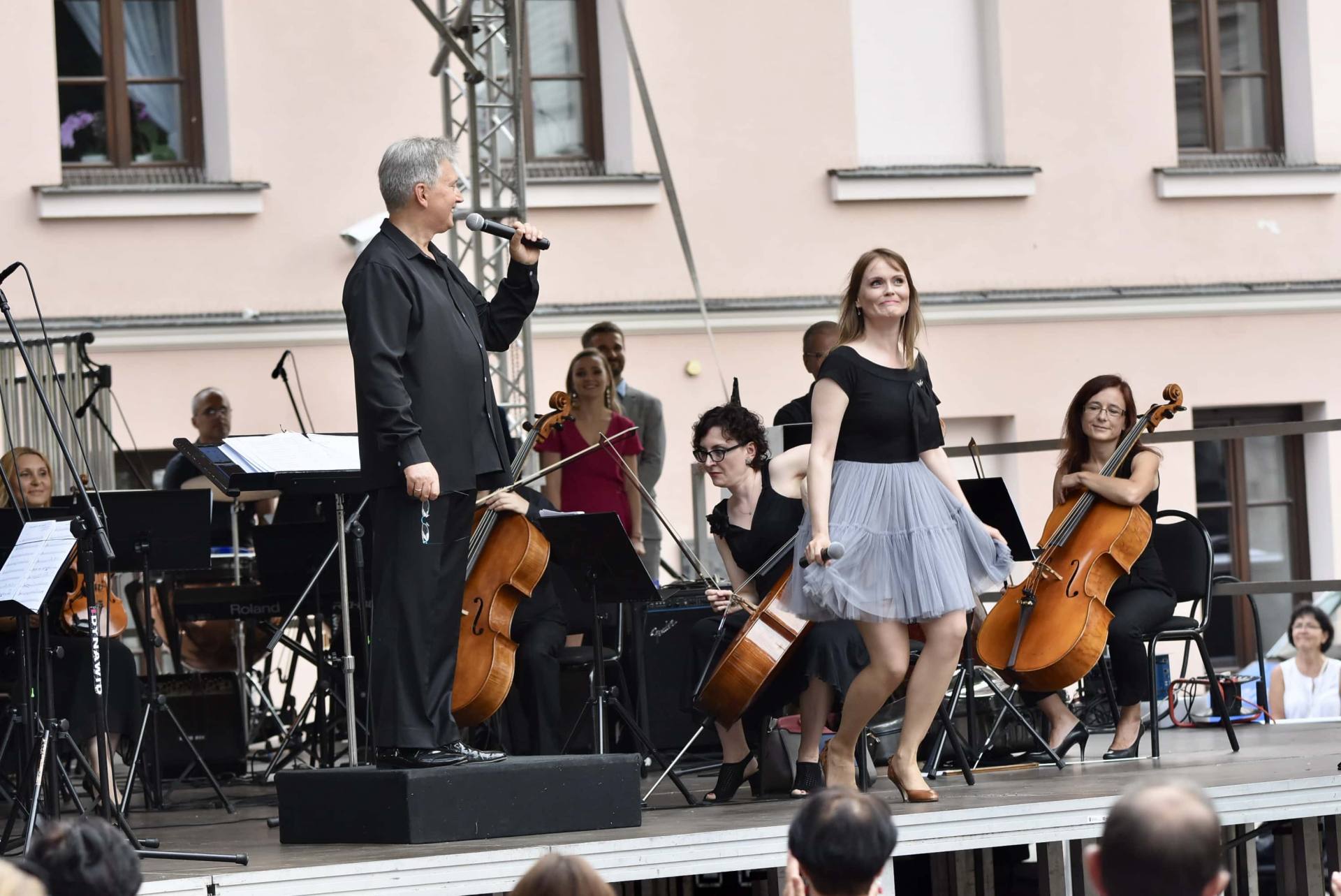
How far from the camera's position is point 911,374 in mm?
5492

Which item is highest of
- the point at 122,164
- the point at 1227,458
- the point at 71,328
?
the point at 122,164

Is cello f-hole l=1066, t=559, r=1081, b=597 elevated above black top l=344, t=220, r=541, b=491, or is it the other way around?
black top l=344, t=220, r=541, b=491

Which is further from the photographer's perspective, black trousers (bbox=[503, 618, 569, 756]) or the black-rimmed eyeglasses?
black trousers (bbox=[503, 618, 569, 756])

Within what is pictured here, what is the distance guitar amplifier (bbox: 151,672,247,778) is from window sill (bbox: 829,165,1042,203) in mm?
5041

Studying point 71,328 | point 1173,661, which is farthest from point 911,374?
point 1173,661

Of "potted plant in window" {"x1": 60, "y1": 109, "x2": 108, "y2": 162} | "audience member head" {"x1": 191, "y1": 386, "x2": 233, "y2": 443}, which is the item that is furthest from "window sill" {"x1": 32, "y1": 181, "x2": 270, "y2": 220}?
"audience member head" {"x1": 191, "y1": 386, "x2": 233, "y2": 443}

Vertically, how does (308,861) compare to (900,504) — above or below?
A: below

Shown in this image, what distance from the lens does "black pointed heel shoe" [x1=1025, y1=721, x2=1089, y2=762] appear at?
22.5 feet

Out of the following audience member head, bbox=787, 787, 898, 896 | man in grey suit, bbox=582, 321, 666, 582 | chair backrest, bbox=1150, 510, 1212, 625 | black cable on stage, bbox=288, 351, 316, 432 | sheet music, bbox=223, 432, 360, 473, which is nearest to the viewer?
audience member head, bbox=787, 787, 898, 896

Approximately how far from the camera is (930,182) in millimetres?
11594

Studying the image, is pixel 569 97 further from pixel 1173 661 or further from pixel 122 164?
pixel 1173 661

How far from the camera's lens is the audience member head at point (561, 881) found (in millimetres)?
2869

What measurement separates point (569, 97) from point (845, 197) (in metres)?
1.67

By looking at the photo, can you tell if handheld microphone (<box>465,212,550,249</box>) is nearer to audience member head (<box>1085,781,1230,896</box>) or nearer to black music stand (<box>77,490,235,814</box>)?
black music stand (<box>77,490,235,814</box>)
